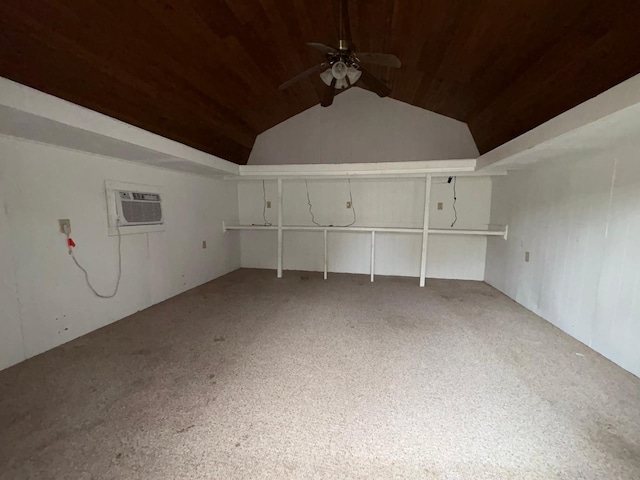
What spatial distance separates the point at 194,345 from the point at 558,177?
4.05 meters

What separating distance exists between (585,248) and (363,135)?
11.4 ft

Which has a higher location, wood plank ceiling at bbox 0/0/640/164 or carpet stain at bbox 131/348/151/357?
wood plank ceiling at bbox 0/0/640/164

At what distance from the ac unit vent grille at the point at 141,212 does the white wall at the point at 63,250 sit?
176 millimetres

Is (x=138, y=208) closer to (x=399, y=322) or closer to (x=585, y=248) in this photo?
(x=399, y=322)

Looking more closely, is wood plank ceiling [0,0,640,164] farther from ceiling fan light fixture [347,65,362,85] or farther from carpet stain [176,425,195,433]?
carpet stain [176,425,195,433]

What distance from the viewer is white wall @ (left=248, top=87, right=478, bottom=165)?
4.69m

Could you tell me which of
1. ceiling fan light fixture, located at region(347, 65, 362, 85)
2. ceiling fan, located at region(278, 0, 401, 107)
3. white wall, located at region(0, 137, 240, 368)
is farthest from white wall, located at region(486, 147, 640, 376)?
white wall, located at region(0, 137, 240, 368)

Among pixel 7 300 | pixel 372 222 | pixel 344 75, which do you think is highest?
pixel 344 75

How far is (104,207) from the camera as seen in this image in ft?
9.52

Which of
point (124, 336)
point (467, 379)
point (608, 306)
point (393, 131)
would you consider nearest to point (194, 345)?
point (124, 336)

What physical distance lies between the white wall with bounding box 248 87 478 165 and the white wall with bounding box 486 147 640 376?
1.36 m

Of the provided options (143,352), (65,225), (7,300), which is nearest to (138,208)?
(65,225)

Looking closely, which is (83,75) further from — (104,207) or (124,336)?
(124,336)

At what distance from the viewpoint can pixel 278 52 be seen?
3158 millimetres
